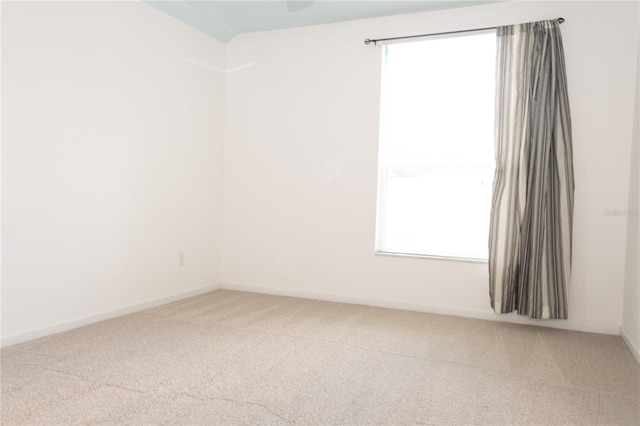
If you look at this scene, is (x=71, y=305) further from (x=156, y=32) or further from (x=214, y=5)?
(x=214, y=5)

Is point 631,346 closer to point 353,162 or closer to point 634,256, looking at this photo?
point 634,256

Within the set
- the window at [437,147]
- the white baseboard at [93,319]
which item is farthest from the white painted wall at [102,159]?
the window at [437,147]

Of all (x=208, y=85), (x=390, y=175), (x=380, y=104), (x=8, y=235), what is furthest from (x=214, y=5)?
(x=8, y=235)

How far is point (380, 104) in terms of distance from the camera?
3.95 m

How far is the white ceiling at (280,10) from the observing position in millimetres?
3656

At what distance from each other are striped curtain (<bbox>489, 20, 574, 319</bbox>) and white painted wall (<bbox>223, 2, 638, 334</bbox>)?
159mm

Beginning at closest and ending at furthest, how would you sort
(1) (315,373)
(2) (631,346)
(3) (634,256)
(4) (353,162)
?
(1) (315,373), (2) (631,346), (3) (634,256), (4) (353,162)

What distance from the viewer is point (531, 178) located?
334cm

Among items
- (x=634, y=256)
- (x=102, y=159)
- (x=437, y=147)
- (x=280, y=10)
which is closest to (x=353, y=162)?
(x=437, y=147)

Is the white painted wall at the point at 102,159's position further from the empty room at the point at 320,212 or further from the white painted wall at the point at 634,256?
the white painted wall at the point at 634,256

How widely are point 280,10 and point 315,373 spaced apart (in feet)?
9.82

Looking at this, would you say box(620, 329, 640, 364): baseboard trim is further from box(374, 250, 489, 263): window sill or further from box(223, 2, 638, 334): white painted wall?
box(374, 250, 489, 263): window sill

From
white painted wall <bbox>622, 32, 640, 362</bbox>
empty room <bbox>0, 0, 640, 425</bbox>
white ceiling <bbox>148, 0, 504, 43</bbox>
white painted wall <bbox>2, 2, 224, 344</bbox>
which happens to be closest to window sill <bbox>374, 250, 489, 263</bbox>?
empty room <bbox>0, 0, 640, 425</bbox>

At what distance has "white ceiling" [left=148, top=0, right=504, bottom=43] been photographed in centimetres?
366
